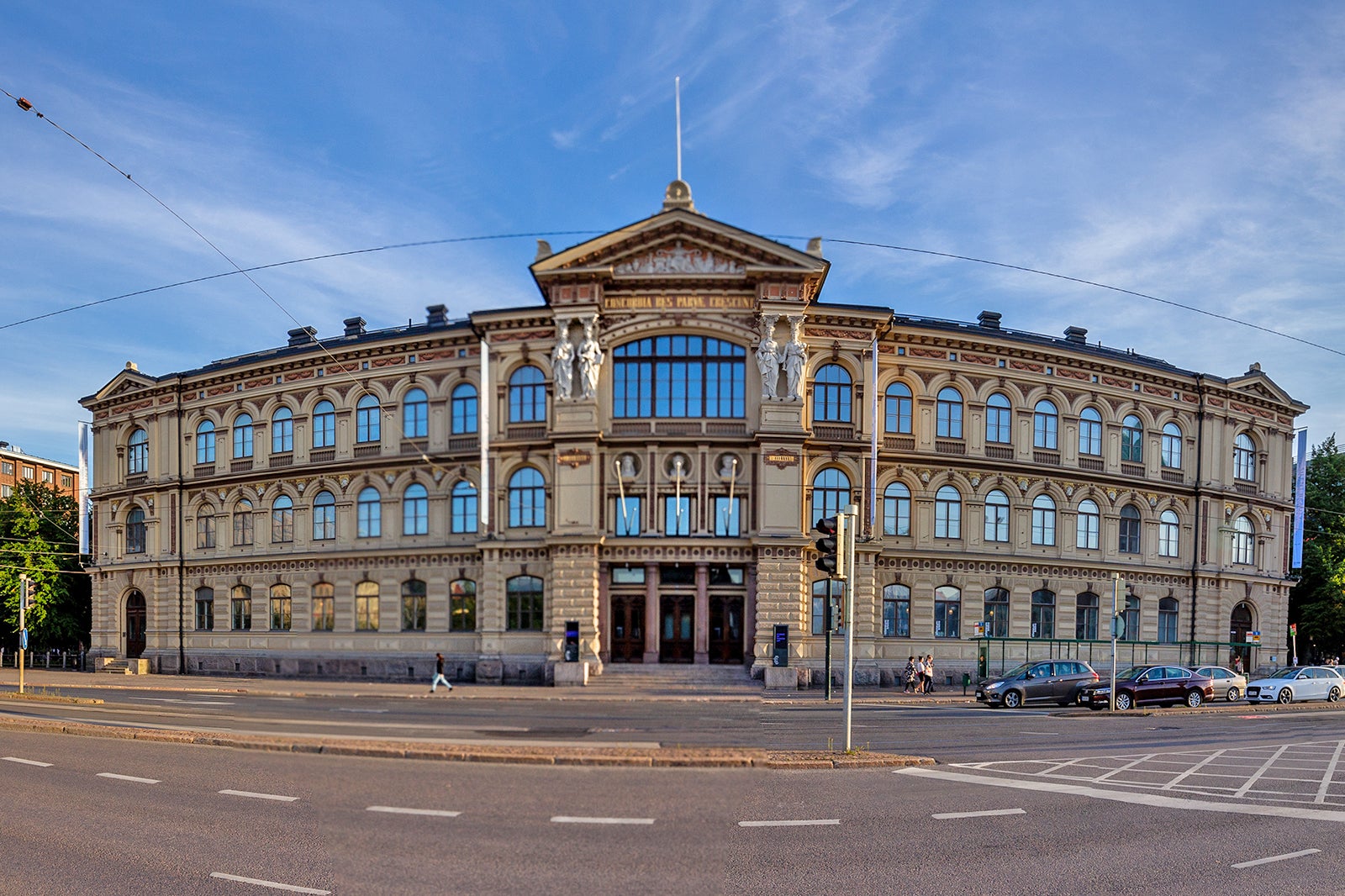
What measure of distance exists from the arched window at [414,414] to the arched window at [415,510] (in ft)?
7.96

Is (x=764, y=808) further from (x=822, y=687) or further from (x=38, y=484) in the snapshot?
(x=38, y=484)

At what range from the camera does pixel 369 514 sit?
44219 millimetres

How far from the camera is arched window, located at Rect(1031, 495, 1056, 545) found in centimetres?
4294

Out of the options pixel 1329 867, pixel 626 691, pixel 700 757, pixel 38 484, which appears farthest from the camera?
pixel 38 484

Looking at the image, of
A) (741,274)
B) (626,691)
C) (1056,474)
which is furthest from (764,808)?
(1056,474)

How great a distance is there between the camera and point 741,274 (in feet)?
128

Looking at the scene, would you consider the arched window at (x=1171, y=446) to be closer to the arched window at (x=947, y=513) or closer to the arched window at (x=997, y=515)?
the arched window at (x=997, y=515)

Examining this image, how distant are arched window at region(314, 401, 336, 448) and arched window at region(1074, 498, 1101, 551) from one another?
3622cm

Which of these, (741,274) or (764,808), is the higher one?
(741,274)

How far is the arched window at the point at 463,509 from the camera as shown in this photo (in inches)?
1666

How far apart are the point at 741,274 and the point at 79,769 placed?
29.8m

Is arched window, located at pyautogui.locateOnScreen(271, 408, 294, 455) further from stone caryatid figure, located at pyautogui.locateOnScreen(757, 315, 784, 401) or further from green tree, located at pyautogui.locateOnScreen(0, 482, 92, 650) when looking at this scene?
stone caryatid figure, located at pyautogui.locateOnScreen(757, 315, 784, 401)

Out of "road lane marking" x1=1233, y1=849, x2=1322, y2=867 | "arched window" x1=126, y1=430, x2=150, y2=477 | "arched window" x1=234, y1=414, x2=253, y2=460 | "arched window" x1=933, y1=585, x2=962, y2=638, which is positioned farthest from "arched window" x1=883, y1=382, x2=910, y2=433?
"arched window" x1=126, y1=430, x2=150, y2=477

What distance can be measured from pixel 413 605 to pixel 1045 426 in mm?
30926
